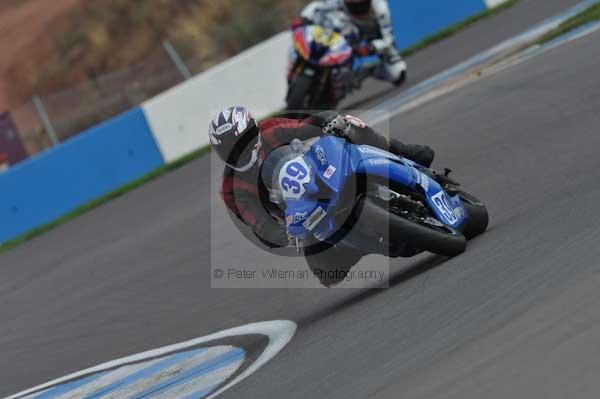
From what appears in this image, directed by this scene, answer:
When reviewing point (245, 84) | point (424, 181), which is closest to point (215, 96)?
point (245, 84)

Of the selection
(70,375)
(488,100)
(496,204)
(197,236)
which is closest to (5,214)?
(197,236)

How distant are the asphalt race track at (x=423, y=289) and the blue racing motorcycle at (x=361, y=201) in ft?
0.87

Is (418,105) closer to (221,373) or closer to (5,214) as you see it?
(5,214)

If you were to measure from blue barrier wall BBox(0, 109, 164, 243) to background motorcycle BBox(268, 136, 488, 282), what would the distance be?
10.1 meters

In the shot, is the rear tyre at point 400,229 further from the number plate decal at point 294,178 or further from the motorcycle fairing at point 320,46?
the motorcycle fairing at point 320,46

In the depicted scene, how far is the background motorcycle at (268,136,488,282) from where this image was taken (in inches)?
259

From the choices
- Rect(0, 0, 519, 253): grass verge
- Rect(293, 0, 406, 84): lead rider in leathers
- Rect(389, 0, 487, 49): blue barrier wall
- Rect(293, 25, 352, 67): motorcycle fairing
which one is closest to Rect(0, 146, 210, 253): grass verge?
Rect(0, 0, 519, 253): grass verge

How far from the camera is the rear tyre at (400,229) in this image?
652 centimetres

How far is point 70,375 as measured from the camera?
788cm

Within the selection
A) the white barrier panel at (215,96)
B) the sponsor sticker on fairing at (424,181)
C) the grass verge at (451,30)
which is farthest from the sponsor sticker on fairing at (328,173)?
the grass verge at (451,30)

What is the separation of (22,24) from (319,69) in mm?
19961

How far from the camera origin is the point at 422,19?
19922 mm

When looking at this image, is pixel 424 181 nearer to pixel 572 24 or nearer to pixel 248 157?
pixel 248 157

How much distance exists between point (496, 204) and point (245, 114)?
2.29m
